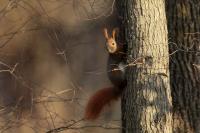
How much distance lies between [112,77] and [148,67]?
2.02 ft

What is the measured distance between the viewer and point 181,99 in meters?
4.47

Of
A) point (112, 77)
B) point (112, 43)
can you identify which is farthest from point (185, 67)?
point (112, 43)

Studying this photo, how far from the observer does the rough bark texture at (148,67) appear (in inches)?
144

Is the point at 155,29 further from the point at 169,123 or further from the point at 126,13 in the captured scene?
the point at 169,123

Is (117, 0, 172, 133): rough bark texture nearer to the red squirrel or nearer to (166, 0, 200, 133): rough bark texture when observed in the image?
the red squirrel

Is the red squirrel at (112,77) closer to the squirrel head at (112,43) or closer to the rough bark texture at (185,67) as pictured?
the squirrel head at (112,43)

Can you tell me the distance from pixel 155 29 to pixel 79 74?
2764 mm

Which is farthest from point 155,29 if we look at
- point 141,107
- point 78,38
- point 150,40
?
point 78,38

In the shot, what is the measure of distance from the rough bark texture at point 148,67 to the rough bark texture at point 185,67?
74 cm

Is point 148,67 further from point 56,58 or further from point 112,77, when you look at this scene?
point 56,58

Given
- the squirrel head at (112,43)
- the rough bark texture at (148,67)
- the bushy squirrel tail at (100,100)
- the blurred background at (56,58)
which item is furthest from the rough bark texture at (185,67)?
the blurred background at (56,58)

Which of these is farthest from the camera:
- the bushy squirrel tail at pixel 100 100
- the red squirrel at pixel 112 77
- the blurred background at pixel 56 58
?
the blurred background at pixel 56 58

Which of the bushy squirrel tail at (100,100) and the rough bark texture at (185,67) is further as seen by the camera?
the rough bark texture at (185,67)

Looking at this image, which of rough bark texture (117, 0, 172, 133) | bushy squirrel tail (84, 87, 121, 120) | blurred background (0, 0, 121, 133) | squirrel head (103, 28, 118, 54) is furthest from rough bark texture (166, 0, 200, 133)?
blurred background (0, 0, 121, 133)
